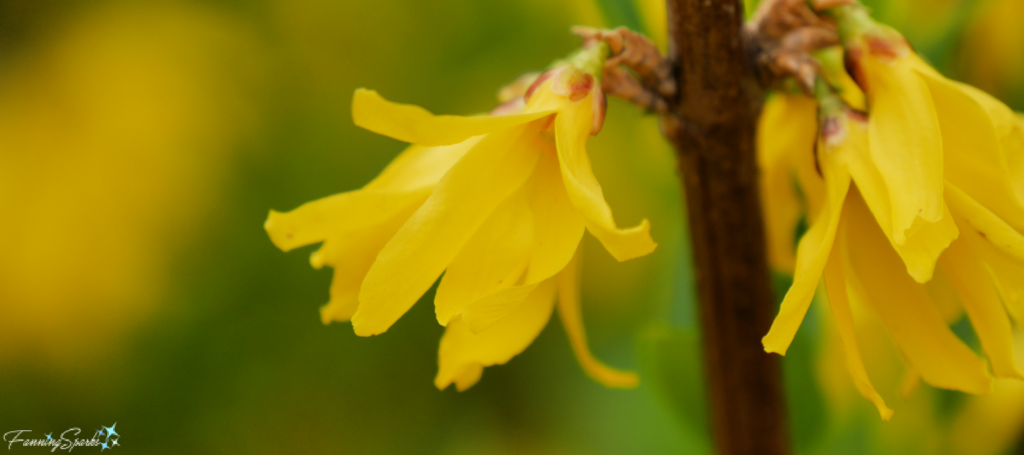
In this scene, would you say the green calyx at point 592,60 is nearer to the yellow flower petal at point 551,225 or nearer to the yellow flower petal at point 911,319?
the yellow flower petal at point 551,225

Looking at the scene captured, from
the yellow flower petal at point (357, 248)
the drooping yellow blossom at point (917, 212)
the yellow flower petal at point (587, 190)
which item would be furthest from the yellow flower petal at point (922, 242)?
the yellow flower petal at point (357, 248)

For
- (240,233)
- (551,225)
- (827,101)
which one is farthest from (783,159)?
(240,233)

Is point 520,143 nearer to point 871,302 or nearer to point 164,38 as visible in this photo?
point 871,302

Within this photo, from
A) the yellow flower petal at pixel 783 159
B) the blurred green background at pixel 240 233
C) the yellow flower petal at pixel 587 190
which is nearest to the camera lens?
the yellow flower petal at pixel 587 190

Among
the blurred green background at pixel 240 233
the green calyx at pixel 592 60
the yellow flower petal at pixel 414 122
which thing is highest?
the yellow flower petal at pixel 414 122

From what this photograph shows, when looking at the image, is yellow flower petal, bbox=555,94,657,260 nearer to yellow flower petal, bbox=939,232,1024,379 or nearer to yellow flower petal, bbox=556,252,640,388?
yellow flower petal, bbox=556,252,640,388
